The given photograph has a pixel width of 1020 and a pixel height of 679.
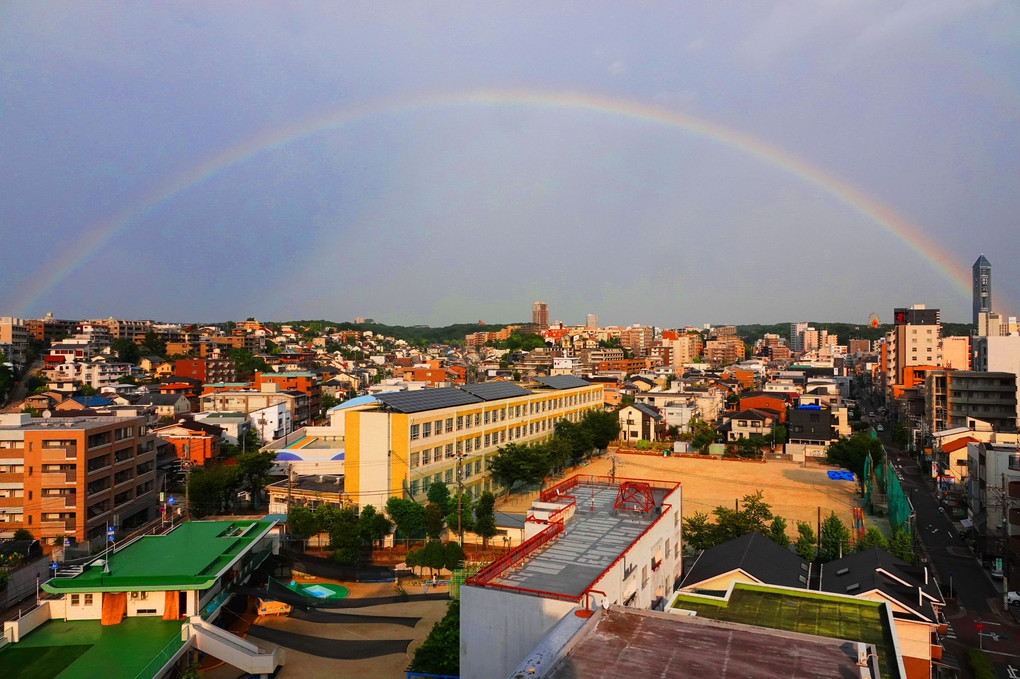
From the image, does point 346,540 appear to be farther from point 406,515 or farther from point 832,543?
point 832,543

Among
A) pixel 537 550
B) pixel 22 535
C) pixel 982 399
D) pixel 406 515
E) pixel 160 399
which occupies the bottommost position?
pixel 22 535

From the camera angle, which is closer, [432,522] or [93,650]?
[93,650]

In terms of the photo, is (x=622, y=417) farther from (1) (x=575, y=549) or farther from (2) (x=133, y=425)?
(1) (x=575, y=549)

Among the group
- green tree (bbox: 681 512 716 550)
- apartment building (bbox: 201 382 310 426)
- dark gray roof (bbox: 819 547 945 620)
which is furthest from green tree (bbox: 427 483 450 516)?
apartment building (bbox: 201 382 310 426)

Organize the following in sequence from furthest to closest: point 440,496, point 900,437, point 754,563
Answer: point 900,437
point 440,496
point 754,563

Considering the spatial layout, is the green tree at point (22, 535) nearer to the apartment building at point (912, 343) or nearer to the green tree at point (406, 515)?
the green tree at point (406, 515)

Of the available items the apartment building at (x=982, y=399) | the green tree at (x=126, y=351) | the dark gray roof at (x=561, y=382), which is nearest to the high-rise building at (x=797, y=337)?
the apartment building at (x=982, y=399)

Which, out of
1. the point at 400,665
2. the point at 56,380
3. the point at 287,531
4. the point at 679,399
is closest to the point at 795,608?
the point at 400,665

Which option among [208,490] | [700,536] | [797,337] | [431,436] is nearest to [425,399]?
[431,436]
